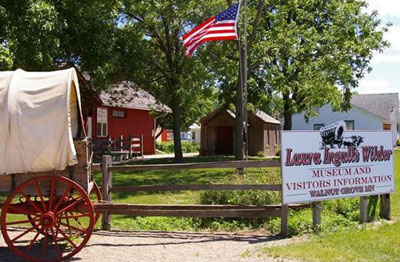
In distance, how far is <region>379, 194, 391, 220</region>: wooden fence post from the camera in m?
9.54

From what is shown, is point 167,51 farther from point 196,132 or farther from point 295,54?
point 196,132

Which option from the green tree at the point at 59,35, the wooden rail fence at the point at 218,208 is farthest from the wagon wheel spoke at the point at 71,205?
the green tree at the point at 59,35

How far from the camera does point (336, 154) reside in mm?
8680

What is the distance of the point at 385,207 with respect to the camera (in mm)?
9602

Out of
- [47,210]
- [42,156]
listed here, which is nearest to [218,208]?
[47,210]

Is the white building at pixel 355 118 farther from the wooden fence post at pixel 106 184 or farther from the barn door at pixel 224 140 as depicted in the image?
the wooden fence post at pixel 106 184

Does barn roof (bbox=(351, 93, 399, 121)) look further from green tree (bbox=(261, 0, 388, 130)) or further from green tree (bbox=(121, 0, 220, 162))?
green tree (bbox=(121, 0, 220, 162))

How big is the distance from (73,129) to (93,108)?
929 inches

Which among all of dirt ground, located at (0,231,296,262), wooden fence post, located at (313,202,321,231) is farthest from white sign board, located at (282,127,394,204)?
dirt ground, located at (0,231,296,262)

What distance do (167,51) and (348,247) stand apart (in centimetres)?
2043

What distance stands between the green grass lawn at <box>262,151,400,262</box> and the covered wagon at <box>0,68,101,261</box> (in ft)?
9.70

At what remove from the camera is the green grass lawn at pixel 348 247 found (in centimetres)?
662

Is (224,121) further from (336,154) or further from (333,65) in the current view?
(336,154)

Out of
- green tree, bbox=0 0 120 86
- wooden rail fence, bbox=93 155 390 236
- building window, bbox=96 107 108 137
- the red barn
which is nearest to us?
wooden rail fence, bbox=93 155 390 236
